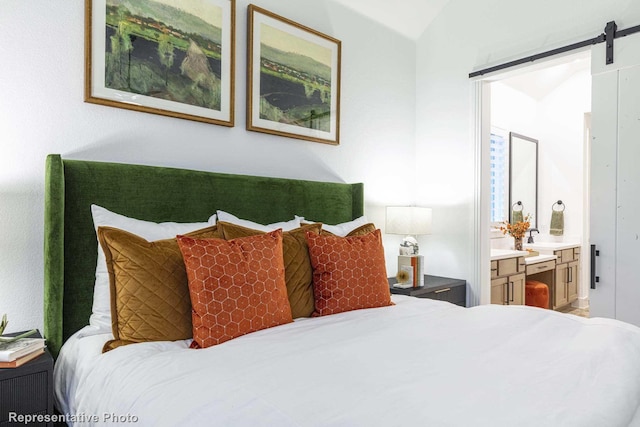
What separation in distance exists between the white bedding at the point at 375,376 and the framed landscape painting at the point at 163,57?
3.98 feet

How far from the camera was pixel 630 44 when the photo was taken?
2.58 meters

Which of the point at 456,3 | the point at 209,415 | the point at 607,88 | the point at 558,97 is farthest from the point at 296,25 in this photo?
the point at 558,97

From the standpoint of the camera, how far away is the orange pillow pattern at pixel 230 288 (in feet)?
5.35

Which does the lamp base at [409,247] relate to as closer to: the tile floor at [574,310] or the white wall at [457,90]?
the white wall at [457,90]

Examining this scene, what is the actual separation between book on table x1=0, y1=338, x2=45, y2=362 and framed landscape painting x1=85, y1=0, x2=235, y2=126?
3.67 feet

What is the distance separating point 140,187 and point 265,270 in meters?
0.80

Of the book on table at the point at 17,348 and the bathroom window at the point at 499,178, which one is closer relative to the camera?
the book on table at the point at 17,348

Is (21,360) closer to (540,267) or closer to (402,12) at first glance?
(402,12)

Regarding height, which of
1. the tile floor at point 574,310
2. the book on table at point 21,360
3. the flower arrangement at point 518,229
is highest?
the flower arrangement at point 518,229

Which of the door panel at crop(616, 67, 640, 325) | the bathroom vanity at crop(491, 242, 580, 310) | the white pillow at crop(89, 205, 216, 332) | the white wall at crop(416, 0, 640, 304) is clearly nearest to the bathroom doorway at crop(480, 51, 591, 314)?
the bathroom vanity at crop(491, 242, 580, 310)

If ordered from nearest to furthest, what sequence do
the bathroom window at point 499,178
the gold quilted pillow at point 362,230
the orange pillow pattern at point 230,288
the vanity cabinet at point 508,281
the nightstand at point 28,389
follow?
the nightstand at point 28,389 < the orange pillow pattern at point 230,288 < the gold quilted pillow at point 362,230 < the vanity cabinet at point 508,281 < the bathroom window at point 499,178

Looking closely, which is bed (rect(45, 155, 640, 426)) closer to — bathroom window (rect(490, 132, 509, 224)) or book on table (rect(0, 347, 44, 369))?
book on table (rect(0, 347, 44, 369))

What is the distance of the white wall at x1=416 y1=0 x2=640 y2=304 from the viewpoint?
3.08 metres

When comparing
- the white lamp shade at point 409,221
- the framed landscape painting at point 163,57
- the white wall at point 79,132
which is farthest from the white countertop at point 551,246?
the framed landscape painting at point 163,57
